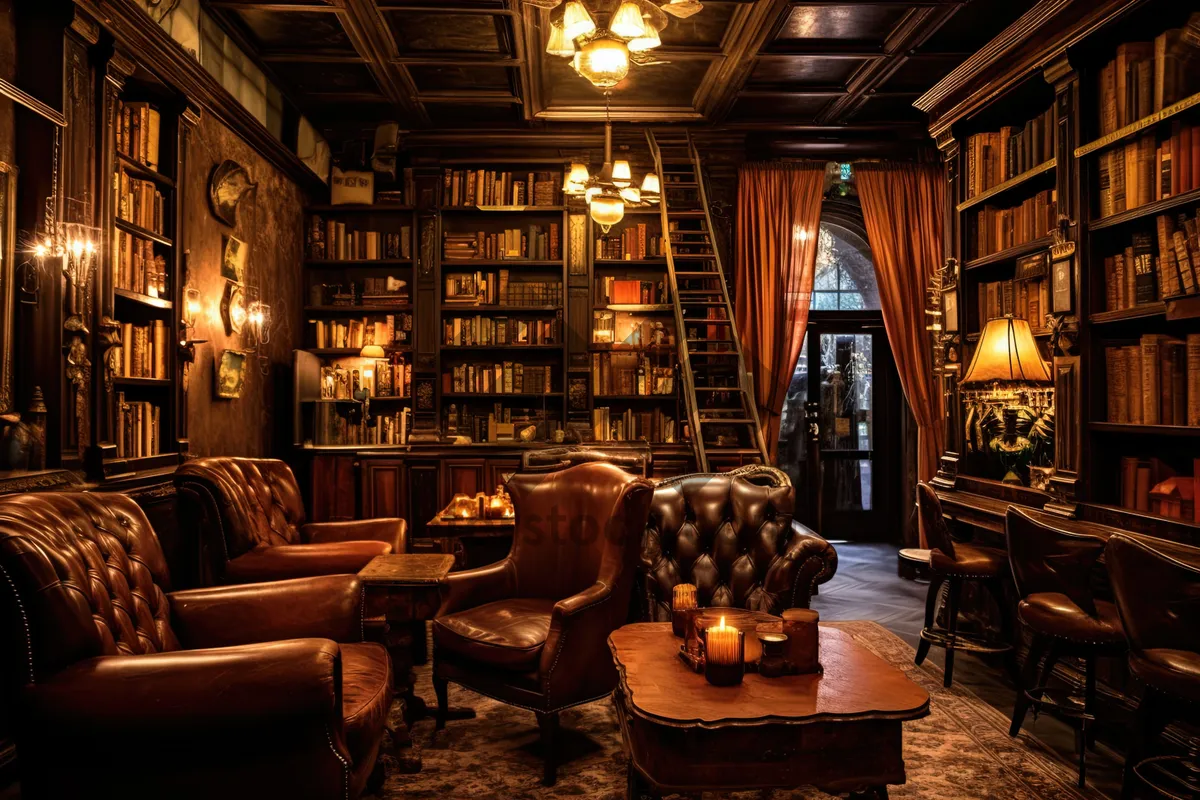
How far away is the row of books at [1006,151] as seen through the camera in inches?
157

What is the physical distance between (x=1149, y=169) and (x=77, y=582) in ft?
13.1

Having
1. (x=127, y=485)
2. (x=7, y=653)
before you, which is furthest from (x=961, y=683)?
(x=127, y=485)

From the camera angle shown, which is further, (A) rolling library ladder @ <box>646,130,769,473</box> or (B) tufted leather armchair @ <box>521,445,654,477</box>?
(A) rolling library ladder @ <box>646,130,769,473</box>

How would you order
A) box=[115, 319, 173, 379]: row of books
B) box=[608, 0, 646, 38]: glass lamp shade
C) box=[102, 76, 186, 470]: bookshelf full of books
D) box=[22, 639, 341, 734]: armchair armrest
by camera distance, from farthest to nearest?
box=[115, 319, 173, 379]: row of books → box=[102, 76, 186, 470]: bookshelf full of books → box=[608, 0, 646, 38]: glass lamp shade → box=[22, 639, 341, 734]: armchair armrest

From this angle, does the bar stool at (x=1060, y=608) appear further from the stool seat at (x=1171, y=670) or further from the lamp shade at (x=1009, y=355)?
the lamp shade at (x=1009, y=355)

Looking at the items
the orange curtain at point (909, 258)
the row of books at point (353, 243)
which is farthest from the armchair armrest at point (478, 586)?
the orange curtain at point (909, 258)

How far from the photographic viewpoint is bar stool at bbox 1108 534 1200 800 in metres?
2.20

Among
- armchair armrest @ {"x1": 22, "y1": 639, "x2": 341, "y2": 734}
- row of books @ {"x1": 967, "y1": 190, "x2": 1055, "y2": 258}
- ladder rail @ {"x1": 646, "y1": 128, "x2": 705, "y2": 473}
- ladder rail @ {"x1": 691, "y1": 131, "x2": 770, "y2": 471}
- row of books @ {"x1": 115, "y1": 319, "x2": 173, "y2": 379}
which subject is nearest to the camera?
armchair armrest @ {"x1": 22, "y1": 639, "x2": 341, "y2": 734}

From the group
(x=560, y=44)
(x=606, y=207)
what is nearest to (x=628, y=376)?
(x=606, y=207)

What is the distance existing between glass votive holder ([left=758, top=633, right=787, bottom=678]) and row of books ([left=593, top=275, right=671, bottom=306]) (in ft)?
16.6

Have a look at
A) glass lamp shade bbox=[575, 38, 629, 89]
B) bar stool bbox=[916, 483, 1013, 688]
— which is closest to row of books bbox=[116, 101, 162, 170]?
glass lamp shade bbox=[575, 38, 629, 89]

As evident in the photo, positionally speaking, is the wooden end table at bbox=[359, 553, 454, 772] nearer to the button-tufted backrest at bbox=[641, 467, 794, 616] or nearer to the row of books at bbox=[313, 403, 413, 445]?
the button-tufted backrest at bbox=[641, 467, 794, 616]

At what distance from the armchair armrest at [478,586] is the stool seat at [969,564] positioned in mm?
1926

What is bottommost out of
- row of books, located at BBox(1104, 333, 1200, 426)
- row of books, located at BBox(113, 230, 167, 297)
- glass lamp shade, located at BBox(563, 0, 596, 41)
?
row of books, located at BBox(1104, 333, 1200, 426)
